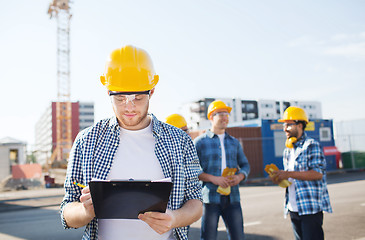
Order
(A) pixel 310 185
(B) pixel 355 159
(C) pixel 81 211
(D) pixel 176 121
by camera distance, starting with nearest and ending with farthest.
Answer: (C) pixel 81 211 → (A) pixel 310 185 → (D) pixel 176 121 → (B) pixel 355 159

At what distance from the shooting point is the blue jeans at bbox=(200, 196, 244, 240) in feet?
12.9

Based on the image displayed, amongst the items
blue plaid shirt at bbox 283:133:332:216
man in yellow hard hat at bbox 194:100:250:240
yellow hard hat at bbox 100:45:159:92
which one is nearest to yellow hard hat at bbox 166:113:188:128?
man in yellow hard hat at bbox 194:100:250:240

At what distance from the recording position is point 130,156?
1734 millimetres

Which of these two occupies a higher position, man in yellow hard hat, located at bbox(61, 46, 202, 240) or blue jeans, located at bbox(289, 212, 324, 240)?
man in yellow hard hat, located at bbox(61, 46, 202, 240)

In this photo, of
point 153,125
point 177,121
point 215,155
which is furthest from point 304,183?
Result: point 153,125

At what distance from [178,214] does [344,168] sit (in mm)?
22918

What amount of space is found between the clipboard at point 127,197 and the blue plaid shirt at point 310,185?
2532 mm

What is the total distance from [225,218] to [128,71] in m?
2.97

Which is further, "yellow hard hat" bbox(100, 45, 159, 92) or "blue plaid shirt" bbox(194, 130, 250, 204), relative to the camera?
"blue plaid shirt" bbox(194, 130, 250, 204)

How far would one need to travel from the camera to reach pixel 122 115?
1.72 metres

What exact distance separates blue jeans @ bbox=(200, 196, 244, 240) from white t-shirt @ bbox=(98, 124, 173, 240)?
238 centimetres

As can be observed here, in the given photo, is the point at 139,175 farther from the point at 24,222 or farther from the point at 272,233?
the point at 24,222

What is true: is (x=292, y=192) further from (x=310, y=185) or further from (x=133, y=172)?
(x=133, y=172)

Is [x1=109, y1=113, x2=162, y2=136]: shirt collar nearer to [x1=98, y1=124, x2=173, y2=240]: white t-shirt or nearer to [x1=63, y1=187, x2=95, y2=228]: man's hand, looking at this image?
[x1=98, y1=124, x2=173, y2=240]: white t-shirt
